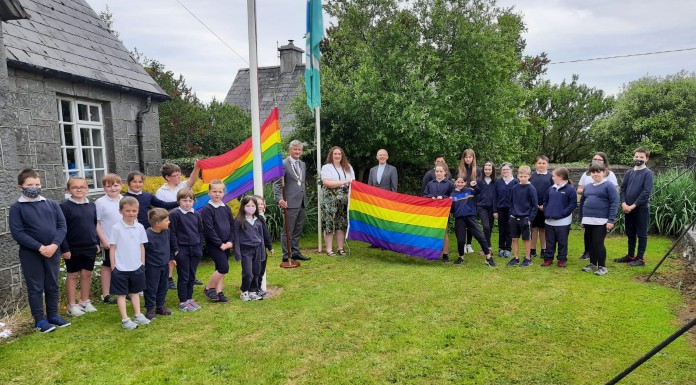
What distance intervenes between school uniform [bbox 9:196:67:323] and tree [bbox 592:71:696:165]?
13039mm

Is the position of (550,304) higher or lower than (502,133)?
lower

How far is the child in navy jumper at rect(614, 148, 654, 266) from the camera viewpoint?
646cm

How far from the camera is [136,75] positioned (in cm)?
968

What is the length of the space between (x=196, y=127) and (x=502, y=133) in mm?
9205

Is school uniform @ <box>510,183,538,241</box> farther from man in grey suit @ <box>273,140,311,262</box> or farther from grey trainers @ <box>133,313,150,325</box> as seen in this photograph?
grey trainers @ <box>133,313,150,325</box>

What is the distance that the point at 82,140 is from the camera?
8500 millimetres

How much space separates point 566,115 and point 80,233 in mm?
16954

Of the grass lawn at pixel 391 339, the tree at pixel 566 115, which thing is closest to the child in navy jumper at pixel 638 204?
the grass lawn at pixel 391 339

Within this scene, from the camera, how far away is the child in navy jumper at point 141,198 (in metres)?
5.15

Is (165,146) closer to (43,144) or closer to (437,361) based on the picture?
(43,144)

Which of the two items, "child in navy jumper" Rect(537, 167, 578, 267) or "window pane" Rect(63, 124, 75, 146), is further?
"window pane" Rect(63, 124, 75, 146)

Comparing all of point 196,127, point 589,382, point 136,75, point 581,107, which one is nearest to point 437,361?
point 589,382

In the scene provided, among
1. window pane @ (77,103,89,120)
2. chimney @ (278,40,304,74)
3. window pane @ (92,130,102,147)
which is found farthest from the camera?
chimney @ (278,40,304,74)

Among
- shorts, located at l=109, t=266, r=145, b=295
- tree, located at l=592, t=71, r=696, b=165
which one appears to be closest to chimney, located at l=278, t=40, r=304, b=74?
tree, located at l=592, t=71, r=696, b=165
